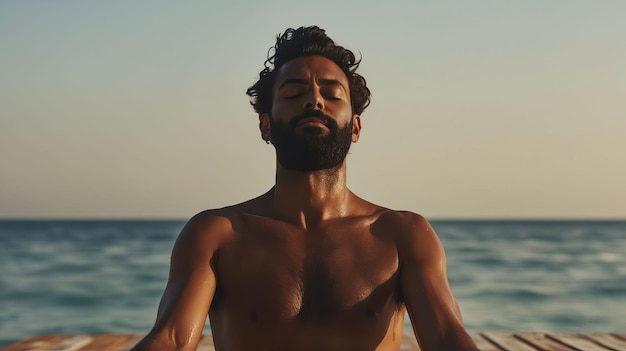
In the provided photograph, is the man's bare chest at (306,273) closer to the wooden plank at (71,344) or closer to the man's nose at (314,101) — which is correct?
the man's nose at (314,101)

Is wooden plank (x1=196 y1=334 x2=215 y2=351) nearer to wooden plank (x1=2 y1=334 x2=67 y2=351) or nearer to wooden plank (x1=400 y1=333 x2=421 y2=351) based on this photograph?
wooden plank (x1=2 y1=334 x2=67 y2=351)

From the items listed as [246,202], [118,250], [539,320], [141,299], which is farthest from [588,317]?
[118,250]

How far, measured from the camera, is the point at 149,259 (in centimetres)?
2517

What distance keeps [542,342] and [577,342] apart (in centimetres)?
20

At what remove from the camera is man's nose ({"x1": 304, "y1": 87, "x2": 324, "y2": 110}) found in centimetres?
311

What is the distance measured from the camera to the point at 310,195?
10.7 ft

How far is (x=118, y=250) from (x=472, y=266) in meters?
11.8

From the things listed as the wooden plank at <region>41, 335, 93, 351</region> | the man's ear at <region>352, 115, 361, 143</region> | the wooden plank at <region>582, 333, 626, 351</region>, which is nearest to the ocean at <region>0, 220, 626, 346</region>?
the wooden plank at <region>582, 333, 626, 351</region>

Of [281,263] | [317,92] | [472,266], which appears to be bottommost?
[472,266]

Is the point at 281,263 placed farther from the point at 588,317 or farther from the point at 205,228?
the point at 588,317

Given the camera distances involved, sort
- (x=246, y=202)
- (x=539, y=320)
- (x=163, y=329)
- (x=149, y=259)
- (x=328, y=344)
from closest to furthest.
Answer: (x=163, y=329) < (x=328, y=344) < (x=246, y=202) < (x=539, y=320) < (x=149, y=259)

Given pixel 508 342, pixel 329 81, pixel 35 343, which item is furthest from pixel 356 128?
pixel 35 343

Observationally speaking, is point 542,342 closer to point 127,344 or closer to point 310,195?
point 127,344

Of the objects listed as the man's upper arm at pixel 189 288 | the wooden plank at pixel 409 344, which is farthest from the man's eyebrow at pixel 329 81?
the wooden plank at pixel 409 344
